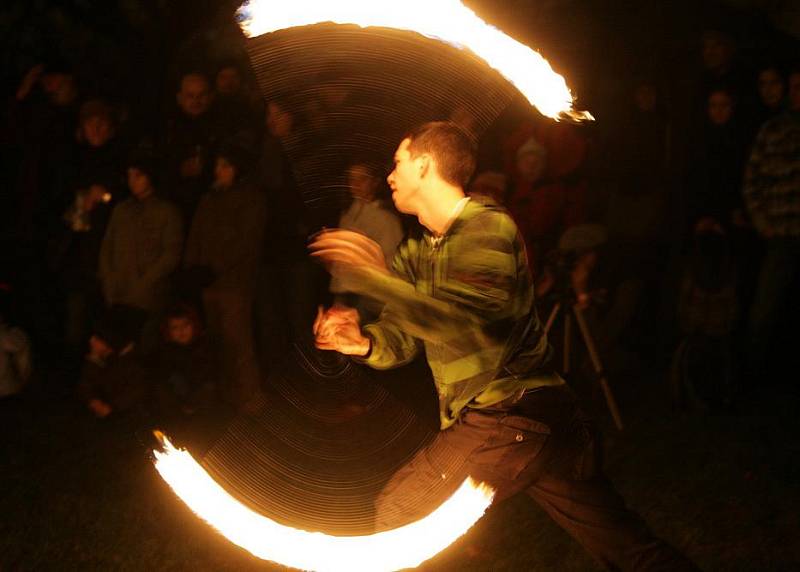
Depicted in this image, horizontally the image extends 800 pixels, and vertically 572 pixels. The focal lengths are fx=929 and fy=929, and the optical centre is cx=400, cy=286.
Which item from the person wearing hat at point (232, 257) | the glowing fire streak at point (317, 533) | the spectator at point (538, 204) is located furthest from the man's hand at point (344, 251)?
the spectator at point (538, 204)

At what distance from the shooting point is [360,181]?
542cm

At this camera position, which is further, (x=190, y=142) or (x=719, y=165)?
(x=719, y=165)

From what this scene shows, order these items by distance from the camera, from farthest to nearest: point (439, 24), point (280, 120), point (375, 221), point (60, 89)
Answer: point (60, 89), point (280, 120), point (375, 221), point (439, 24)

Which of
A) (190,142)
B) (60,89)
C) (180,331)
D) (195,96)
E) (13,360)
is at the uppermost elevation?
(195,96)

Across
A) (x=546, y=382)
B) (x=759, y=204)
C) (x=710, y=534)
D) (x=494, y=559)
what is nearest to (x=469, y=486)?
(x=546, y=382)

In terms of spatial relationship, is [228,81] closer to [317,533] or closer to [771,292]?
[317,533]

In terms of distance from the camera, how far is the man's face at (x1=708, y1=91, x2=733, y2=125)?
23.4ft

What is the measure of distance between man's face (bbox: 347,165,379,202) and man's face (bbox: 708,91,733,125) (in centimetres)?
316

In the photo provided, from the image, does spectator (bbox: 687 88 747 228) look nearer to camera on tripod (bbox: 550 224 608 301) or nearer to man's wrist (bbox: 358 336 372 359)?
camera on tripod (bbox: 550 224 608 301)

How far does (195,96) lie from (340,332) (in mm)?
3930

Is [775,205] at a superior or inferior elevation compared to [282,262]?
superior

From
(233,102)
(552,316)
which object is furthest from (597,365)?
(233,102)

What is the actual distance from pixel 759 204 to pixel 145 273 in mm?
4705

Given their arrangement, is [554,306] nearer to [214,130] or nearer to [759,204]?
[759,204]
